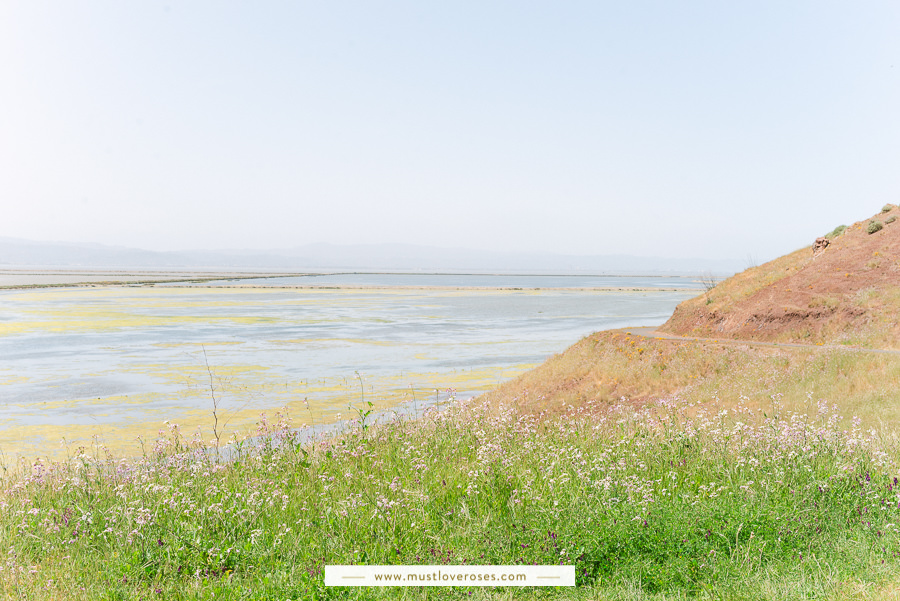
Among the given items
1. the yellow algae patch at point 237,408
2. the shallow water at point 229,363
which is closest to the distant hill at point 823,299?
the shallow water at point 229,363

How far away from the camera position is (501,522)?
6.53 m

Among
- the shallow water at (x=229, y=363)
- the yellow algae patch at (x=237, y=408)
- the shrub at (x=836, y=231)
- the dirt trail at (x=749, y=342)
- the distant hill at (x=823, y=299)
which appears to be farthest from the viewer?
the shrub at (x=836, y=231)

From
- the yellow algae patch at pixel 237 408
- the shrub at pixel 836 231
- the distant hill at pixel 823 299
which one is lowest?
the yellow algae patch at pixel 237 408

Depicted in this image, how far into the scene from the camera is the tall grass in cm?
538

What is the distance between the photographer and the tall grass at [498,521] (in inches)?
212

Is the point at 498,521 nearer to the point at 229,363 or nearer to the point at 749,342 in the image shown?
the point at 749,342

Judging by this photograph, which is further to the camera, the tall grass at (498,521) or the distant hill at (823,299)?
the distant hill at (823,299)

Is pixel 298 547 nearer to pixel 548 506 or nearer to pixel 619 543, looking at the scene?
pixel 548 506

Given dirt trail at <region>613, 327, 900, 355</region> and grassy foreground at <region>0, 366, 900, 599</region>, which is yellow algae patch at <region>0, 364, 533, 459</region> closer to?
grassy foreground at <region>0, 366, 900, 599</region>

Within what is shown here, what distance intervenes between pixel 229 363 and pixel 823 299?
73.4 feet

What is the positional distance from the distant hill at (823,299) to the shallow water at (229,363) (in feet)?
26.0

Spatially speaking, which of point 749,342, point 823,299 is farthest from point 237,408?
point 823,299

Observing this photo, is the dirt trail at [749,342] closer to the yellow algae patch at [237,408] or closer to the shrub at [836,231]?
the yellow algae patch at [237,408]

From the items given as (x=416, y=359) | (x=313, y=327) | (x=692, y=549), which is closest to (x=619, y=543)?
(x=692, y=549)
